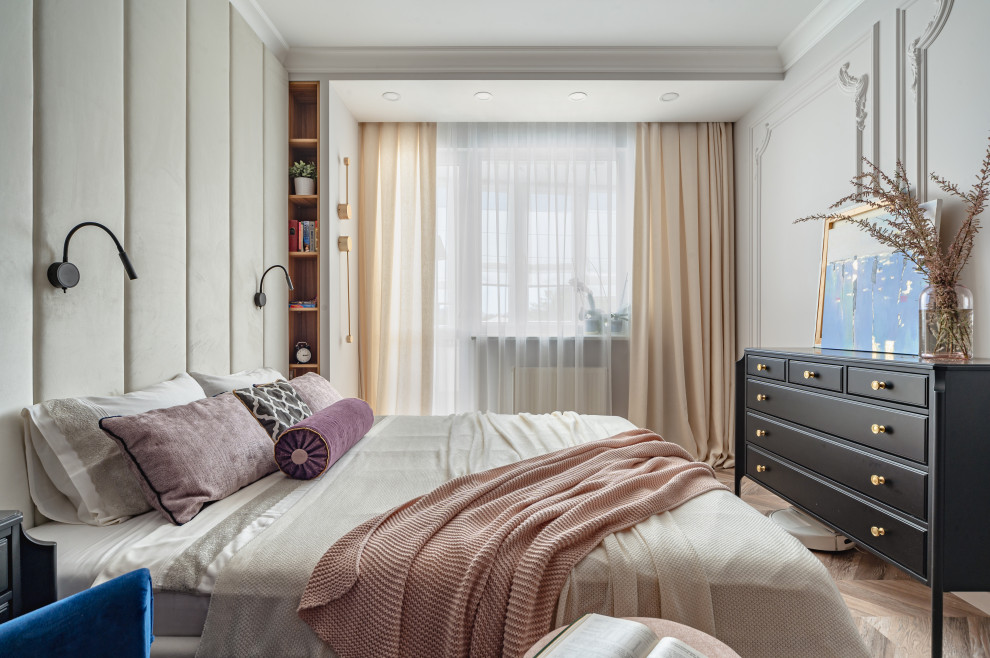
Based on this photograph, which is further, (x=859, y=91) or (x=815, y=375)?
(x=859, y=91)

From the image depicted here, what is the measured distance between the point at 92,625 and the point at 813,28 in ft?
12.7

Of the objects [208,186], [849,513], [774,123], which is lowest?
[849,513]

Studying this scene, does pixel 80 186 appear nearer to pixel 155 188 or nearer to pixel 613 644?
pixel 155 188

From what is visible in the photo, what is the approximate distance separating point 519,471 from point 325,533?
0.59 m

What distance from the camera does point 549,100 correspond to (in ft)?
11.8

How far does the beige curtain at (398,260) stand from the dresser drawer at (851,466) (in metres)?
2.36

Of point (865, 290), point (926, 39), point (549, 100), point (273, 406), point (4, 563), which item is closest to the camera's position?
point (4, 563)

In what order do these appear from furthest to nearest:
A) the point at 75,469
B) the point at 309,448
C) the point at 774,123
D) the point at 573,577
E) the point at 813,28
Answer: the point at 774,123
the point at 813,28
the point at 309,448
the point at 75,469
the point at 573,577

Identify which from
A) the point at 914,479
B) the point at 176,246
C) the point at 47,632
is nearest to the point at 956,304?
the point at 914,479

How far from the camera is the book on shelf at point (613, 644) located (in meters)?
0.72

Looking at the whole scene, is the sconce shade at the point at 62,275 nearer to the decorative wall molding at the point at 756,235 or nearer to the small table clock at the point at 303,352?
the small table clock at the point at 303,352

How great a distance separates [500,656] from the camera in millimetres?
1033

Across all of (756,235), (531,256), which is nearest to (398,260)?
(531,256)

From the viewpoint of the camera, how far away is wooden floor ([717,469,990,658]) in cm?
172
